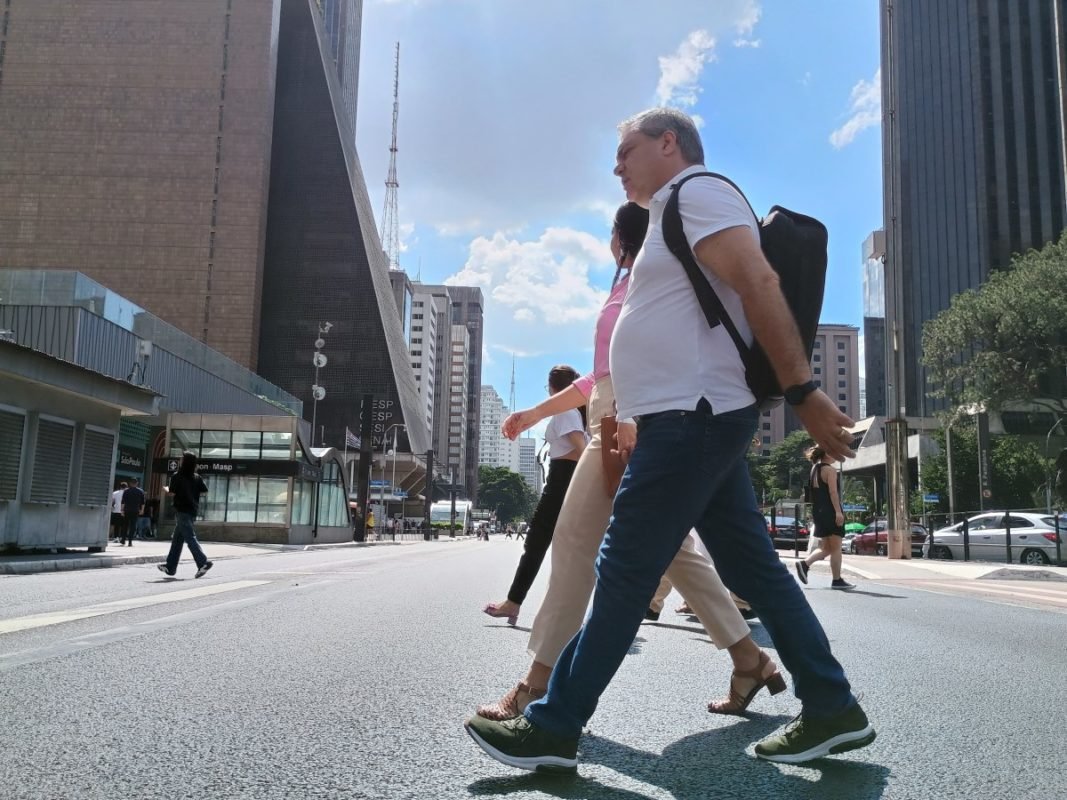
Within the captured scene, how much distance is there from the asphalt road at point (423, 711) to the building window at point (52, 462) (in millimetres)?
8621

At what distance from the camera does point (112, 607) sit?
23.5ft

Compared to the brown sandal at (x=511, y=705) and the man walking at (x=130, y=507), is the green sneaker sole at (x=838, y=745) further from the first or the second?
the man walking at (x=130, y=507)

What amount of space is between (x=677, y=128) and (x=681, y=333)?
713 mm

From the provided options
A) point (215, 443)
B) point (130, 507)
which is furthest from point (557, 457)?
point (215, 443)

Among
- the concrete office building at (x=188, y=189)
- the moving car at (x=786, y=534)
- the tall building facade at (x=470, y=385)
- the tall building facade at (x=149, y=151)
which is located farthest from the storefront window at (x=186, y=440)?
the tall building facade at (x=470, y=385)

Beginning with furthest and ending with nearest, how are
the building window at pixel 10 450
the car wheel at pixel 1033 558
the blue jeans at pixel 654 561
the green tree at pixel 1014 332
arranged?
the green tree at pixel 1014 332 < the car wheel at pixel 1033 558 < the building window at pixel 10 450 < the blue jeans at pixel 654 561

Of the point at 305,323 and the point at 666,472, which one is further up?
the point at 305,323

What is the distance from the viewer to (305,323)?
9081cm

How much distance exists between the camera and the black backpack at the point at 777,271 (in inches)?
106

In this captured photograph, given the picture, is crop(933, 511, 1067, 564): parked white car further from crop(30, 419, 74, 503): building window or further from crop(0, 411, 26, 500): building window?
crop(0, 411, 26, 500): building window

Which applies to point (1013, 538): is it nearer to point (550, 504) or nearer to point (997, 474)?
point (550, 504)

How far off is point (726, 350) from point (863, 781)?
1.22m

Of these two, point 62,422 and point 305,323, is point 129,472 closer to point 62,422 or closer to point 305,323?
point 62,422

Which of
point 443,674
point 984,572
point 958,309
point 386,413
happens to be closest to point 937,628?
point 443,674
